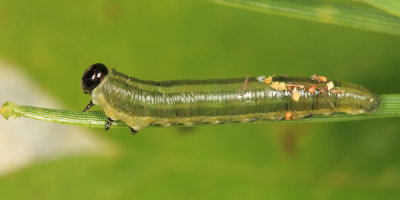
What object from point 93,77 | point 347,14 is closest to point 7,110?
point 93,77

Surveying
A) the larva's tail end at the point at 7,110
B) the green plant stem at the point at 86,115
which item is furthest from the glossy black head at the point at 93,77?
the larva's tail end at the point at 7,110

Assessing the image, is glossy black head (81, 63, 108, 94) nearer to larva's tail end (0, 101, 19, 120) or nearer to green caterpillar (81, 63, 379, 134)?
green caterpillar (81, 63, 379, 134)


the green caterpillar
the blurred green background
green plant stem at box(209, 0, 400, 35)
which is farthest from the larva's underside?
the blurred green background

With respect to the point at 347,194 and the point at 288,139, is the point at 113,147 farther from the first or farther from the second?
the point at 347,194

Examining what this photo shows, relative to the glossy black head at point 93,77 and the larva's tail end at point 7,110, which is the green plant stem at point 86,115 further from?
the glossy black head at point 93,77

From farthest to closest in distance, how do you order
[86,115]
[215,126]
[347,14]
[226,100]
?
[215,126] → [226,100] → [347,14] → [86,115]

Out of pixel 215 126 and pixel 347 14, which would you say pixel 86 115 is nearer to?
pixel 347 14
